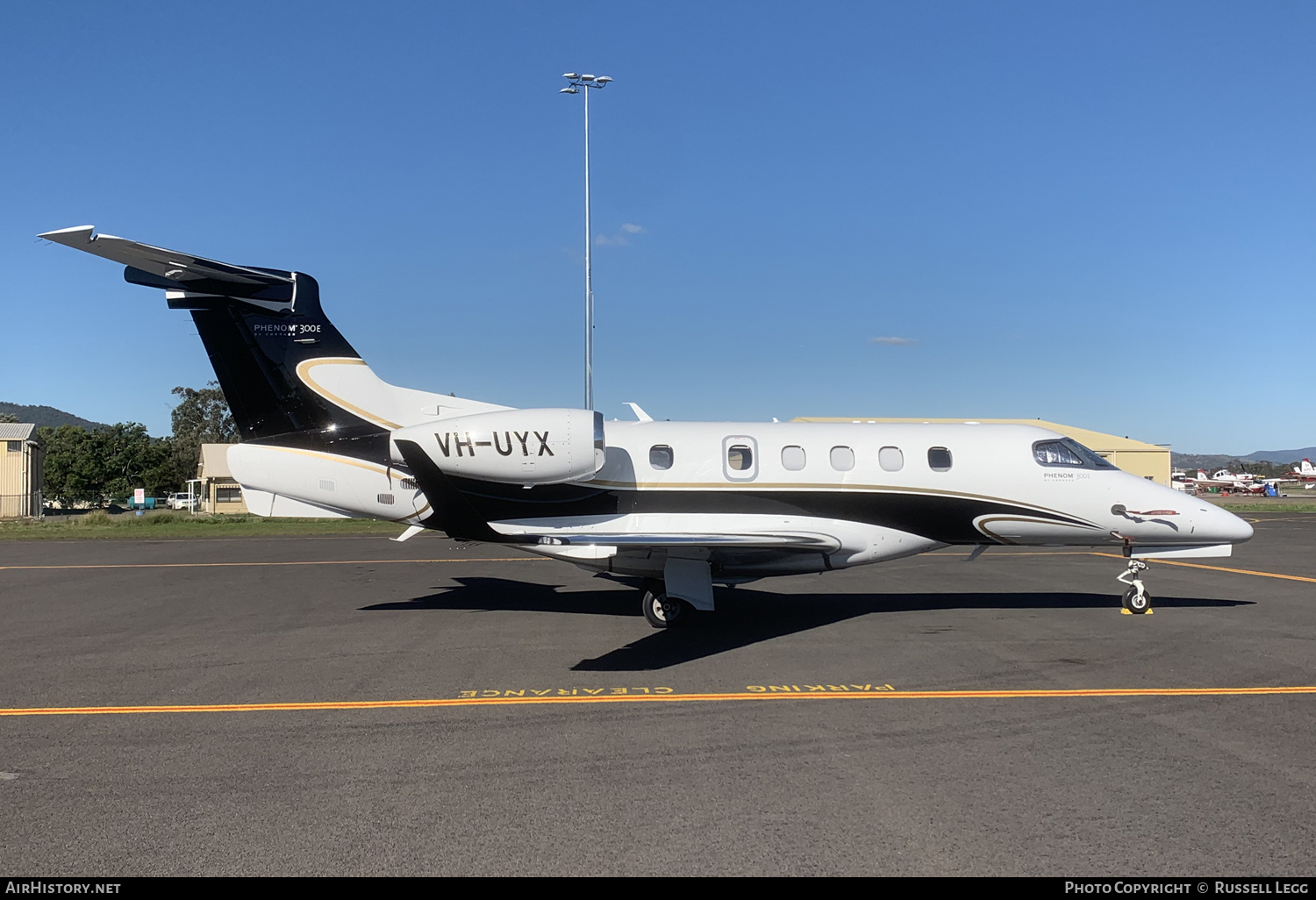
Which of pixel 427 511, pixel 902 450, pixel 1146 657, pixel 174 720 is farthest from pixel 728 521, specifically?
pixel 174 720

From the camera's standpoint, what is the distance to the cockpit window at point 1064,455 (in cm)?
1234

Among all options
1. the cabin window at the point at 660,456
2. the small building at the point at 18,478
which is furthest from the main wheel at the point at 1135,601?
the small building at the point at 18,478

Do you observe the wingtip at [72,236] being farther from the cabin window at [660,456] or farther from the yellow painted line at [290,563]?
the yellow painted line at [290,563]

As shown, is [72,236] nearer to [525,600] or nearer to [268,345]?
[268,345]

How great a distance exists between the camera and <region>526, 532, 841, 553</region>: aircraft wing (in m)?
9.95

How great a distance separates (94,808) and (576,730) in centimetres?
324

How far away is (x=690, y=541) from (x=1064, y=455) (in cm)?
633

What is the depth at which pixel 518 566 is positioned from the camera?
19234 mm

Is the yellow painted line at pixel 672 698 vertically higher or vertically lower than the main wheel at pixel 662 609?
lower

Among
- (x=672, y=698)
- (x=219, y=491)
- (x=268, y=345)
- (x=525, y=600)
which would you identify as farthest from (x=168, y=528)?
(x=672, y=698)

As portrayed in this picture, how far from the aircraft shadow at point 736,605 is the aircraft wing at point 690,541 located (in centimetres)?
117

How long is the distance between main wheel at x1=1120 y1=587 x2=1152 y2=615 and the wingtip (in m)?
14.6

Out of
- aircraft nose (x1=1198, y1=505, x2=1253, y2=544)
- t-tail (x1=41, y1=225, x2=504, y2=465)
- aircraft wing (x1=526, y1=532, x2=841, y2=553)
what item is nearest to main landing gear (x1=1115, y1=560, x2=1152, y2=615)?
aircraft nose (x1=1198, y1=505, x2=1253, y2=544)
